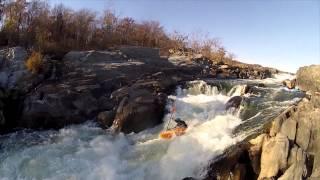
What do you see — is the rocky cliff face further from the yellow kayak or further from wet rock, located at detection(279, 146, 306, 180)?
the yellow kayak

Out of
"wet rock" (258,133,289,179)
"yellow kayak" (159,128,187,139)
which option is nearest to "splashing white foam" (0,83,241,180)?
"yellow kayak" (159,128,187,139)

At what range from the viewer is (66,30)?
99.6 feet

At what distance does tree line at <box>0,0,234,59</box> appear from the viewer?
89.3 feet

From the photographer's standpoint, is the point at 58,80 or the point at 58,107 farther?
the point at 58,80

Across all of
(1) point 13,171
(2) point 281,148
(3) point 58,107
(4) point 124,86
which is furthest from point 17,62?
(2) point 281,148

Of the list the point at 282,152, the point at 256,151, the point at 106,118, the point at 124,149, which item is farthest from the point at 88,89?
the point at 282,152

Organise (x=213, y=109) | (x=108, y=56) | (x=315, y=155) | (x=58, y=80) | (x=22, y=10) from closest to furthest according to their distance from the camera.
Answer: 1. (x=315, y=155)
2. (x=213, y=109)
3. (x=58, y=80)
4. (x=108, y=56)
5. (x=22, y=10)

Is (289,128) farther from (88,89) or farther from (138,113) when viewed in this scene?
(88,89)

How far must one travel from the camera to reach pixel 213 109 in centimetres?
1800

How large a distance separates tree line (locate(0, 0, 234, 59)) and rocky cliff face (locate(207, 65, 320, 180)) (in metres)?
15.0

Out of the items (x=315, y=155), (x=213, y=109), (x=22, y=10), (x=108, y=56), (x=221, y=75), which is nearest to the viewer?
(x=315, y=155)

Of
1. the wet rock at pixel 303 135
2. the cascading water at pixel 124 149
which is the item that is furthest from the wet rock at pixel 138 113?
the wet rock at pixel 303 135

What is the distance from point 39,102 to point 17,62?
3.80m

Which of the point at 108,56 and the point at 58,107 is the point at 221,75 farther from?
the point at 58,107
